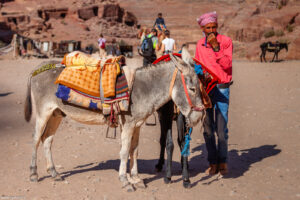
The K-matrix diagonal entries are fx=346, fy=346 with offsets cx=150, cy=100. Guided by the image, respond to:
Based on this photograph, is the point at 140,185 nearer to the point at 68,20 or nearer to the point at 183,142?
the point at 183,142

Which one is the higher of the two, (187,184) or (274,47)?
(187,184)

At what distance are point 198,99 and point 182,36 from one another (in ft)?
254

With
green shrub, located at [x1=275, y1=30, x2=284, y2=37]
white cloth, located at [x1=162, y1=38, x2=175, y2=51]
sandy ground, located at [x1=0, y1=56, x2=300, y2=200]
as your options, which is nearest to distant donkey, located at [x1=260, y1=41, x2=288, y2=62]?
green shrub, located at [x1=275, y1=30, x2=284, y2=37]

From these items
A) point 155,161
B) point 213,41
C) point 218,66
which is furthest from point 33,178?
point 213,41

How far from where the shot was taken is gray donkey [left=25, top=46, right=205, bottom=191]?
4844 millimetres

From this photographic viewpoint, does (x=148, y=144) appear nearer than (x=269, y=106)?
Yes

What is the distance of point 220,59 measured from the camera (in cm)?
537

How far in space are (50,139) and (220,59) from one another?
3115 millimetres

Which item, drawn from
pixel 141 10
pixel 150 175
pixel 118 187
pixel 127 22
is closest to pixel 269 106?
pixel 150 175

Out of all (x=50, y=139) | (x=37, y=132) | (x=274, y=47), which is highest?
(x=37, y=132)

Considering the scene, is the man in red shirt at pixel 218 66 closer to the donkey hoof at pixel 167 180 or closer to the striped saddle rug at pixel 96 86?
the donkey hoof at pixel 167 180

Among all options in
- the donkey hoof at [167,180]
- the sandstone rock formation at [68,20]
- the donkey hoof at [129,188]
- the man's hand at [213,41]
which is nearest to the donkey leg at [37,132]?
the donkey hoof at [129,188]

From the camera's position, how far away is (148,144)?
7977 millimetres

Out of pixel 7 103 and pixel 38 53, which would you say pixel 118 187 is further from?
pixel 38 53
